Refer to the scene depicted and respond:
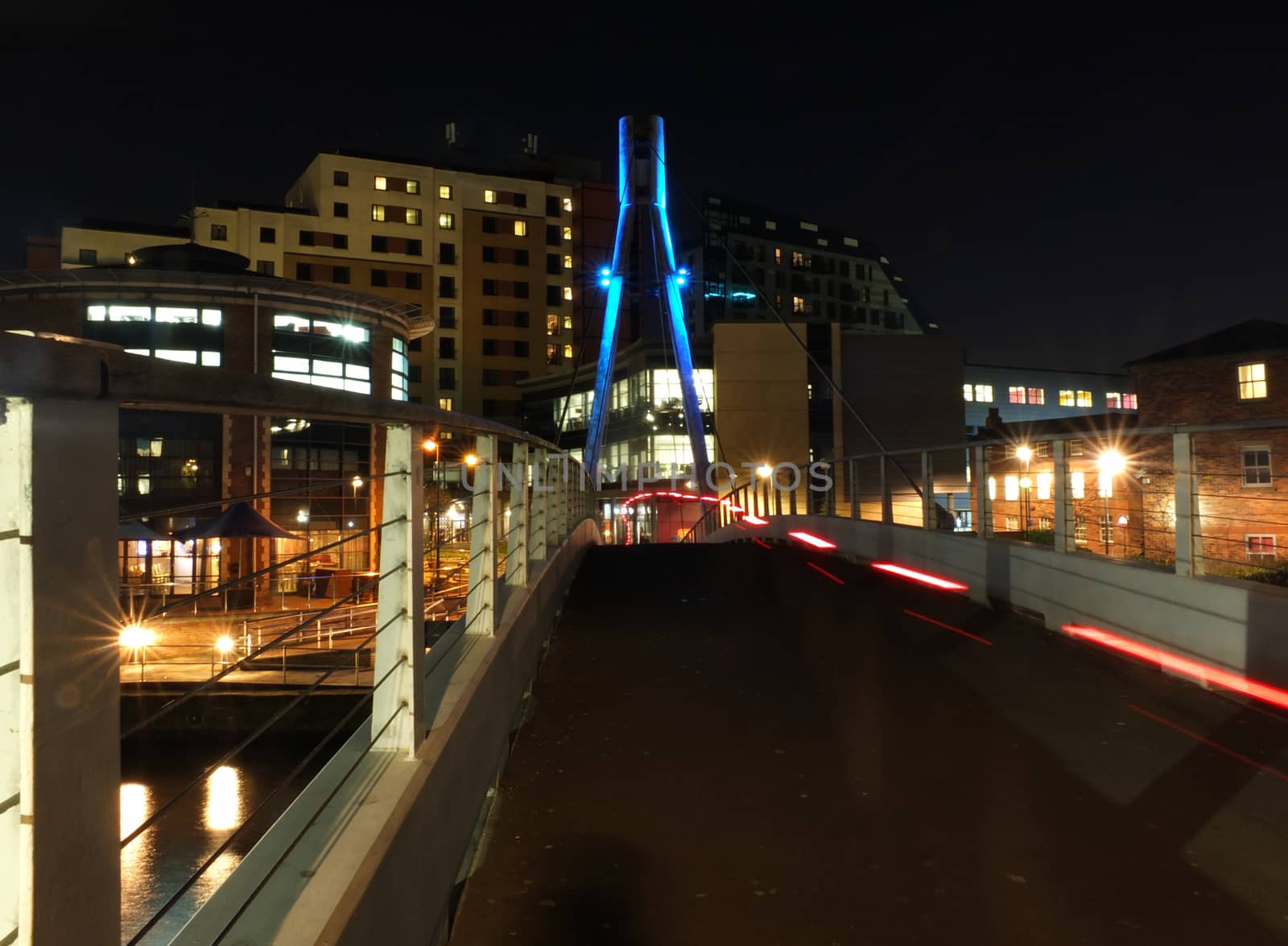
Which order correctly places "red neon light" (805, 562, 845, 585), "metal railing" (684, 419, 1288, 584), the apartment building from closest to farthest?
"metal railing" (684, 419, 1288, 584), "red neon light" (805, 562, 845, 585), the apartment building

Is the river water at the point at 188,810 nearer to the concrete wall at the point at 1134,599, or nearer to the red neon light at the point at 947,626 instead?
the red neon light at the point at 947,626

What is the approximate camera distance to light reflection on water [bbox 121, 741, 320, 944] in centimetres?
1684

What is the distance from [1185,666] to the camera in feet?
21.2

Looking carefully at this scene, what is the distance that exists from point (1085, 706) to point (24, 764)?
5840mm

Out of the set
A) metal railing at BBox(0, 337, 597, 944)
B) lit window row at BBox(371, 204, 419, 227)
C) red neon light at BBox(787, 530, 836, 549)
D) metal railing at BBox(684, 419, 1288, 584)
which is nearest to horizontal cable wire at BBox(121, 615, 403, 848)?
metal railing at BBox(0, 337, 597, 944)

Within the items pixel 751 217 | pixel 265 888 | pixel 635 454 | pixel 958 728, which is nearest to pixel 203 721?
pixel 958 728

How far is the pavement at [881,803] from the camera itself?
340 cm

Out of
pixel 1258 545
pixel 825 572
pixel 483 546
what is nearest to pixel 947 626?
pixel 1258 545

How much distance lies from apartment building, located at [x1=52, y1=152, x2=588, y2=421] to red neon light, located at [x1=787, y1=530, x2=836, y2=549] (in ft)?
166

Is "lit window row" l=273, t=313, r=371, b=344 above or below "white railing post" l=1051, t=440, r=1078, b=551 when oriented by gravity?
above

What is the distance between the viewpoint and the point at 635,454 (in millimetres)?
52812

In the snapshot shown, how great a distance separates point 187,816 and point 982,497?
752 inches

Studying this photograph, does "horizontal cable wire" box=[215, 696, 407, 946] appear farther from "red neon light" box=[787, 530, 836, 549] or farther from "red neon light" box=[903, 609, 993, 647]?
"red neon light" box=[787, 530, 836, 549]

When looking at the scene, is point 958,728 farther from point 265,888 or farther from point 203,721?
point 203,721
